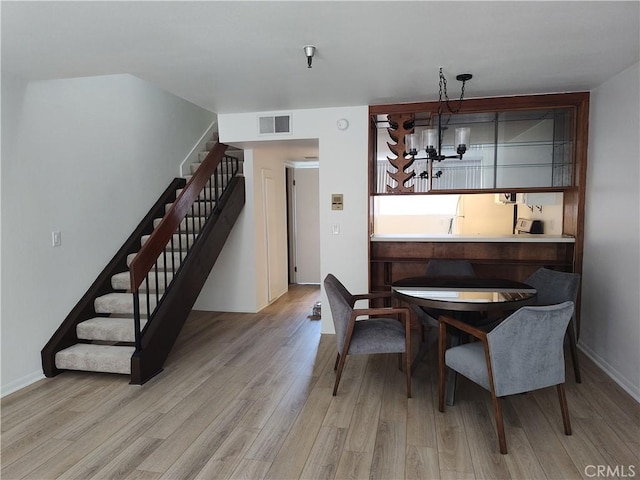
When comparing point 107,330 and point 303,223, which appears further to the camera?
point 303,223

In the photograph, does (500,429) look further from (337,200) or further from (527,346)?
(337,200)

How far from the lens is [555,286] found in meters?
3.27

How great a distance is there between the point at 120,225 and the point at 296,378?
8.32 ft

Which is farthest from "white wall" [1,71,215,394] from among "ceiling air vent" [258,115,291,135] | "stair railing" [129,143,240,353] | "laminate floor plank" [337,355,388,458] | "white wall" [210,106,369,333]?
"laminate floor plank" [337,355,388,458]

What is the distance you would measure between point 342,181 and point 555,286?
7.18 ft

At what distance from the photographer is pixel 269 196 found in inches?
223

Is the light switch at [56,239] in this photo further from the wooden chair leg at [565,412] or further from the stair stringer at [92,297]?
the wooden chair leg at [565,412]

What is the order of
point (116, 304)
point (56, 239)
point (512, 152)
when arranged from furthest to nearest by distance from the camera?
1. point (512, 152)
2. point (116, 304)
3. point (56, 239)

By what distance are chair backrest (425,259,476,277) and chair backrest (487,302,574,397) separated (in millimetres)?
1557

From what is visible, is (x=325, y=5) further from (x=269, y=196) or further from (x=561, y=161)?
(x=269, y=196)

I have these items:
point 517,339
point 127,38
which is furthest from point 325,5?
point 517,339

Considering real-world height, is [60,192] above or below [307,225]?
above

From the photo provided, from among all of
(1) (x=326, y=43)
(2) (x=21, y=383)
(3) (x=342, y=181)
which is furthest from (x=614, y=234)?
(2) (x=21, y=383)

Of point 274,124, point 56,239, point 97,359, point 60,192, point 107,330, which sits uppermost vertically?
point 274,124
